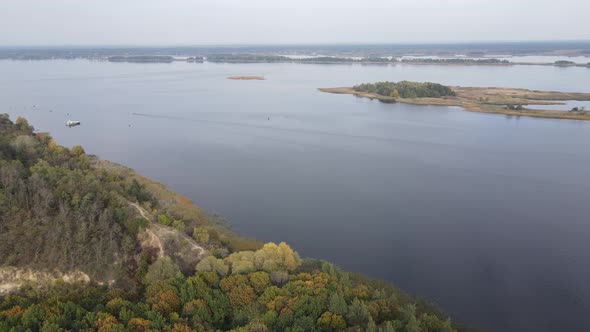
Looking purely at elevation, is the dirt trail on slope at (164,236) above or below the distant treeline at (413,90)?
below

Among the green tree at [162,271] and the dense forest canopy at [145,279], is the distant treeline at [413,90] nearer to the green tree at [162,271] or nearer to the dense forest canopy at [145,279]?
the dense forest canopy at [145,279]

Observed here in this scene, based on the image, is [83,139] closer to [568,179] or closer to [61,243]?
[61,243]

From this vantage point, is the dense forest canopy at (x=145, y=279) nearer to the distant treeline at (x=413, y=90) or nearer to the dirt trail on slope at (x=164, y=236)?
the dirt trail on slope at (x=164, y=236)

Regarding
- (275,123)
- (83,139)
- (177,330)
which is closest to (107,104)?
(83,139)

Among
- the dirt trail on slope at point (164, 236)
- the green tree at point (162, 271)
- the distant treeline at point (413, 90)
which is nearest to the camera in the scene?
the green tree at point (162, 271)

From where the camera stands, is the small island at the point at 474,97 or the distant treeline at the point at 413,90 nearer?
the small island at the point at 474,97

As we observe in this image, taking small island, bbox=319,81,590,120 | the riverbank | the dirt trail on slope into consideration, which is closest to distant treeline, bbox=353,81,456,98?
small island, bbox=319,81,590,120

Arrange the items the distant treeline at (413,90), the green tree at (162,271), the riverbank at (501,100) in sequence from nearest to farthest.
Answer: the green tree at (162,271), the riverbank at (501,100), the distant treeline at (413,90)

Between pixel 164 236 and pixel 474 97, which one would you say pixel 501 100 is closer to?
pixel 474 97

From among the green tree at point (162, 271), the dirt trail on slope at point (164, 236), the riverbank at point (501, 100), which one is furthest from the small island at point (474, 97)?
the green tree at point (162, 271)
